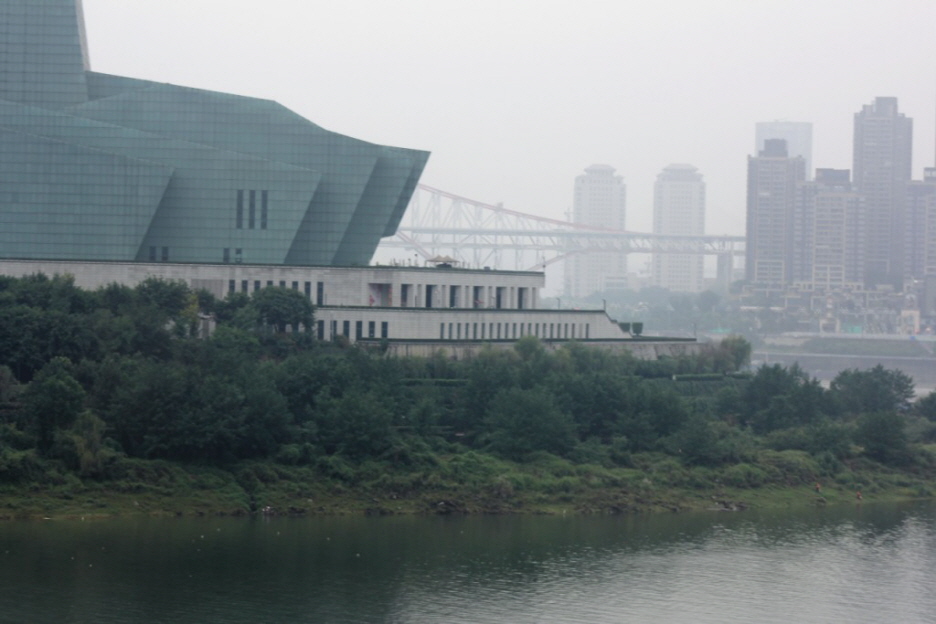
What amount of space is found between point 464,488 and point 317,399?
745 cm

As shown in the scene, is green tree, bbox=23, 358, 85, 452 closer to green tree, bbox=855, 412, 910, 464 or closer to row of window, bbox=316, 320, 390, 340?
row of window, bbox=316, 320, 390, 340

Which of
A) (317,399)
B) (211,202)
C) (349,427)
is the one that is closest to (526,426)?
(349,427)

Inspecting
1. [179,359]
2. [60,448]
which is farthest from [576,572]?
[179,359]

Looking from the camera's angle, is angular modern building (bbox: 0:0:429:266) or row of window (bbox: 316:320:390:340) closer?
row of window (bbox: 316:320:390:340)

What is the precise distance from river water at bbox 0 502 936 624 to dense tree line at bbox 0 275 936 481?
477cm

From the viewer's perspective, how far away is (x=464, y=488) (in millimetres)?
61469

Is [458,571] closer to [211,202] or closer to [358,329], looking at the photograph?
[358,329]

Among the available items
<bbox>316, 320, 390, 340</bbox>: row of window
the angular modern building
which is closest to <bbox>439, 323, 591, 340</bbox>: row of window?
<bbox>316, 320, 390, 340</bbox>: row of window

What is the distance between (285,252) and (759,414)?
3182 cm

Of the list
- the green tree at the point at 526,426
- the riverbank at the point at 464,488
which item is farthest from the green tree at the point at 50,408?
the green tree at the point at 526,426

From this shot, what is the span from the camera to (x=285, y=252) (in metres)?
94.1

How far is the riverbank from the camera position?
2188 inches

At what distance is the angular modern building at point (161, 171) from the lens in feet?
297

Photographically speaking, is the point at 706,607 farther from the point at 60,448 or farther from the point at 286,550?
the point at 60,448
